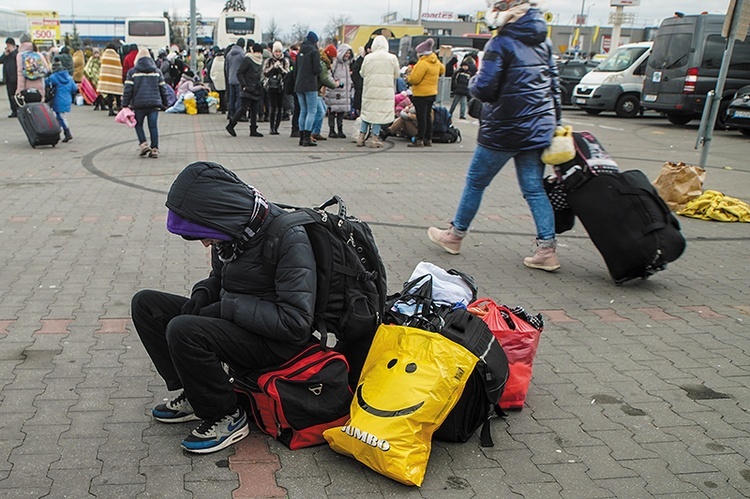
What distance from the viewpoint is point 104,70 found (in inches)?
649

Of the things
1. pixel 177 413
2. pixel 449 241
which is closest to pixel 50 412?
pixel 177 413

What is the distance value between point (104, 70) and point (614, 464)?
53.1 feet

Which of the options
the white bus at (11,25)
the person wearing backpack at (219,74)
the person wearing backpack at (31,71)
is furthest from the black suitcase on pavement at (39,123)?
the white bus at (11,25)

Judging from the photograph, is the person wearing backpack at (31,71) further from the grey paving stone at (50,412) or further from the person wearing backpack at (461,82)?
the grey paving stone at (50,412)

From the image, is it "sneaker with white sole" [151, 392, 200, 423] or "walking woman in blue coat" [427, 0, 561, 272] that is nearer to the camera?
"sneaker with white sole" [151, 392, 200, 423]

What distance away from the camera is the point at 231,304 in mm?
2922

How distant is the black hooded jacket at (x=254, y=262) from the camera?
9.23 feet

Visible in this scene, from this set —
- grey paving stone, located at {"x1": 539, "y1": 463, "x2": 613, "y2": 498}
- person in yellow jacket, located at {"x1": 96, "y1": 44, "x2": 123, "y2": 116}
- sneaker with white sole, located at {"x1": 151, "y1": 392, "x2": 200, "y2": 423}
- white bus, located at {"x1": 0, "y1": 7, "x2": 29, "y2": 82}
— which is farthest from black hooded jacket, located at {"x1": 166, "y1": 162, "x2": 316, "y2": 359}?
white bus, located at {"x1": 0, "y1": 7, "x2": 29, "y2": 82}

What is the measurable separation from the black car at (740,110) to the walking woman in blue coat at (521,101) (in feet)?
37.5

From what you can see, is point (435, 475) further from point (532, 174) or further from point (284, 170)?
point (284, 170)

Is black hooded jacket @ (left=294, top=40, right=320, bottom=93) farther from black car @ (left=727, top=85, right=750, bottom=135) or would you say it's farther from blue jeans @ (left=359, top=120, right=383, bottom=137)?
black car @ (left=727, top=85, right=750, bottom=135)

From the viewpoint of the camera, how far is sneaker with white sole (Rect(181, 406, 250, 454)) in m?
2.96

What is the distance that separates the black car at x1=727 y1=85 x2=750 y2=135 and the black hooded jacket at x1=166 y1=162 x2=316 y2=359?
1468 centimetres

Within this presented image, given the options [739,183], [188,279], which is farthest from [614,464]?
[739,183]
